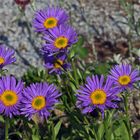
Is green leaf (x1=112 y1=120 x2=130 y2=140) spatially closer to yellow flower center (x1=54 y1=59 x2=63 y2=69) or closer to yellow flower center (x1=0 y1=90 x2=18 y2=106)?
yellow flower center (x1=54 y1=59 x2=63 y2=69)

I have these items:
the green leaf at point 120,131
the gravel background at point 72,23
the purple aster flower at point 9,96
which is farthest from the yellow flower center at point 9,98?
the gravel background at point 72,23

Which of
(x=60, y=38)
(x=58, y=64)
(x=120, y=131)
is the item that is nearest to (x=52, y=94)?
(x=60, y=38)

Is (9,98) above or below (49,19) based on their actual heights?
below

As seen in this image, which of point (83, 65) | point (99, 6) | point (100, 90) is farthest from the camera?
point (99, 6)

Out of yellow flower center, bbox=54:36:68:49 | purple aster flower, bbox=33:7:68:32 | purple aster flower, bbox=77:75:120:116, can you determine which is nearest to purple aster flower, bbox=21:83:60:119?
purple aster flower, bbox=77:75:120:116

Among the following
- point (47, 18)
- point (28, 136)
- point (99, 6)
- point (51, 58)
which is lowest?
point (28, 136)

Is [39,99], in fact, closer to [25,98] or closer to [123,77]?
[25,98]

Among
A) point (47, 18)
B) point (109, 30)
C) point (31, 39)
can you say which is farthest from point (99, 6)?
point (47, 18)

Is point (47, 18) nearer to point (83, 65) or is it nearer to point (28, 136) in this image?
point (28, 136)
